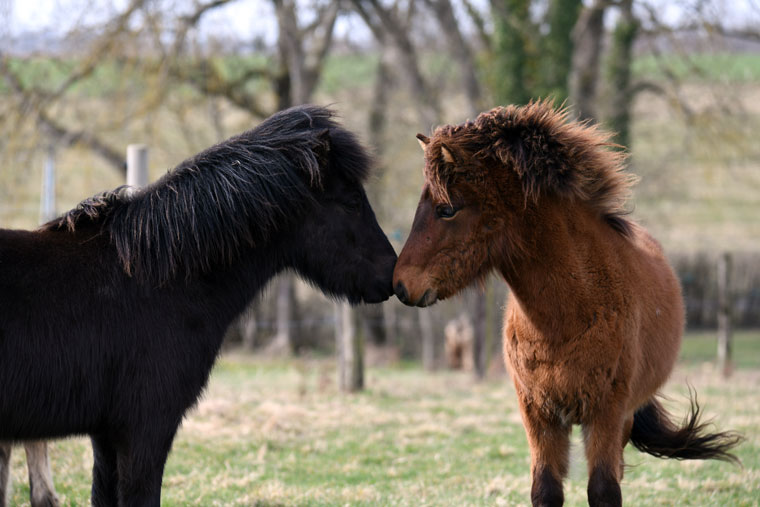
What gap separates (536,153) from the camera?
3.92 meters

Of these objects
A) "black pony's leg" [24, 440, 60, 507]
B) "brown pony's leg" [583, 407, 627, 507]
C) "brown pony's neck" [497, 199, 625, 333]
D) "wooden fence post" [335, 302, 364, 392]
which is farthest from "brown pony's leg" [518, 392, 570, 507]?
"wooden fence post" [335, 302, 364, 392]

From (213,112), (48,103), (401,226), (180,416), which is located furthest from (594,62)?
(180,416)

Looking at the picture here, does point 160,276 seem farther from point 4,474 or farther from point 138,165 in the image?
point 138,165

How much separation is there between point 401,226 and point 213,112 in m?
5.92

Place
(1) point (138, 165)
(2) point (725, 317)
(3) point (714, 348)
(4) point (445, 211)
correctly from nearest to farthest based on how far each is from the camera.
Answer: (4) point (445, 211) < (1) point (138, 165) < (2) point (725, 317) < (3) point (714, 348)

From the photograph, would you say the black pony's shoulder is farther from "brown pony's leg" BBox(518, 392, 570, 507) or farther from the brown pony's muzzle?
"brown pony's leg" BBox(518, 392, 570, 507)

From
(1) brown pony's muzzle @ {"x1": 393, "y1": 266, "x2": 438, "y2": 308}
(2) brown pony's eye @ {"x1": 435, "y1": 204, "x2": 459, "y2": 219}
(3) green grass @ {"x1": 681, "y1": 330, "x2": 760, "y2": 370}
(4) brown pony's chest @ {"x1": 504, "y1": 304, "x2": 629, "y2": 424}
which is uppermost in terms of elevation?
(2) brown pony's eye @ {"x1": 435, "y1": 204, "x2": 459, "y2": 219}

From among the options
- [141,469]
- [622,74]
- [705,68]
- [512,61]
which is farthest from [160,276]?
[705,68]

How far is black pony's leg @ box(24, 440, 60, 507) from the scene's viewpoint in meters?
4.81

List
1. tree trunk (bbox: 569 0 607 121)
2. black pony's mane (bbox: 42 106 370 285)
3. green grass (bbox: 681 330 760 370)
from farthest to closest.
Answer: green grass (bbox: 681 330 760 370), tree trunk (bbox: 569 0 607 121), black pony's mane (bbox: 42 106 370 285)

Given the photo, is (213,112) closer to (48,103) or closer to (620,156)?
(48,103)

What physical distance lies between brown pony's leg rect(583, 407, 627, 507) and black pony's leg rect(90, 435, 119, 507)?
8.28ft

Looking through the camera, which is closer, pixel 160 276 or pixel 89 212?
pixel 160 276

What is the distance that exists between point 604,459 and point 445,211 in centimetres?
157
